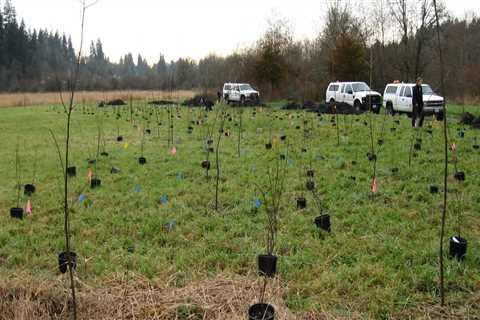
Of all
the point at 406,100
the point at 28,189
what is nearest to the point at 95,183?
the point at 28,189

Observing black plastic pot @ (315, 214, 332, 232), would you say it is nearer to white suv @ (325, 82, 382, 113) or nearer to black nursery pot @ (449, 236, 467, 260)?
black nursery pot @ (449, 236, 467, 260)

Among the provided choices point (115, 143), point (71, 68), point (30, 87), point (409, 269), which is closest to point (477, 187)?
point (409, 269)

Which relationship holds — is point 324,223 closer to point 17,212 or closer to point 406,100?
point 17,212

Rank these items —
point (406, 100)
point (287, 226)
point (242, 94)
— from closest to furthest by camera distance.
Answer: point (287, 226), point (406, 100), point (242, 94)

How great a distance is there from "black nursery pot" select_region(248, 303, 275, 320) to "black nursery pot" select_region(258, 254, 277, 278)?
77 centimetres

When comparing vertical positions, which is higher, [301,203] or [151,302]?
[301,203]

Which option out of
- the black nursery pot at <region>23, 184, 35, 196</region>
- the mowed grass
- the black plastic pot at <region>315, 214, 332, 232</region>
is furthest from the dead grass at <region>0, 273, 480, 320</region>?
the black nursery pot at <region>23, 184, 35, 196</region>

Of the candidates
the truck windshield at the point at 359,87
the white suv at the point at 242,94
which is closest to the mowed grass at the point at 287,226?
the truck windshield at the point at 359,87

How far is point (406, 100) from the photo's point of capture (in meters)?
15.2

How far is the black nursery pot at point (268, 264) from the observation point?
121 inches

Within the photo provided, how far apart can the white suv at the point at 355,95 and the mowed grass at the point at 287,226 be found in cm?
947

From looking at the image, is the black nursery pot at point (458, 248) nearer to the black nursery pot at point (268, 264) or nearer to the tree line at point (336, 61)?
the black nursery pot at point (268, 264)

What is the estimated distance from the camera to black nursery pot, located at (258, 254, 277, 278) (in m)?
3.08

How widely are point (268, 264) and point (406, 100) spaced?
14086 millimetres
